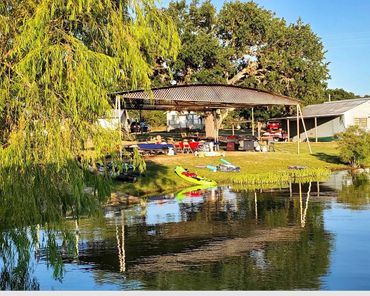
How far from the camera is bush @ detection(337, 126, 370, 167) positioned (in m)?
40.7

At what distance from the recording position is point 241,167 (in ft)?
125

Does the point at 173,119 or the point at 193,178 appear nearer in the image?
the point at 193,178

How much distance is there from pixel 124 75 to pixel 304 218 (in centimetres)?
1188

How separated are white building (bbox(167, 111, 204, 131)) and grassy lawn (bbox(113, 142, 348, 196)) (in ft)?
134

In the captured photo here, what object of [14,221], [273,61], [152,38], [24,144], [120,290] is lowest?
[120,290]

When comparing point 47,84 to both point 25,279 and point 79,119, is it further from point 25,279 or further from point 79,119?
point 25,279

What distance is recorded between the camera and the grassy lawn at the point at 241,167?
31250mm

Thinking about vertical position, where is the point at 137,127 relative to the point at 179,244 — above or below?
above

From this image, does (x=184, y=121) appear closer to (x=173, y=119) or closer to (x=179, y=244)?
(x=173, y=119)

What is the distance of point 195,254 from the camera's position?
15156 mm

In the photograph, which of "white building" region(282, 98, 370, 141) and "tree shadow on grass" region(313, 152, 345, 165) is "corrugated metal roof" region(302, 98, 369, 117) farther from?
"tree shadow on grass" region(313, 152, 345, 165)

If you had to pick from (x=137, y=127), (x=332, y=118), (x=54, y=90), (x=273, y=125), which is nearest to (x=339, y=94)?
(x=273, y=125)

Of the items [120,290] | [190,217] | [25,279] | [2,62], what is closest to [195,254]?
[120,290]

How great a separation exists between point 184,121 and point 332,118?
3455cm
